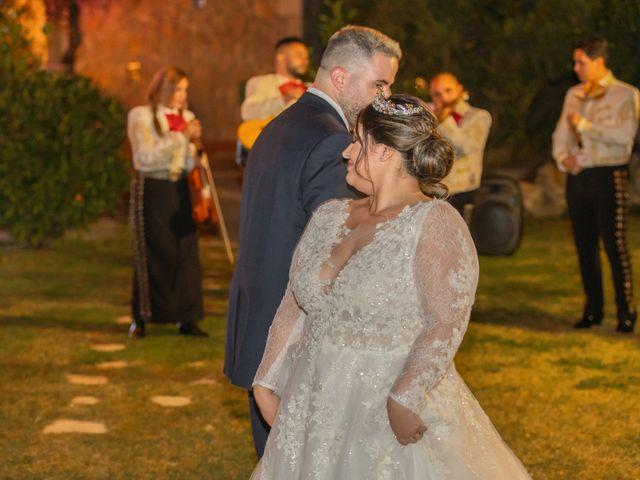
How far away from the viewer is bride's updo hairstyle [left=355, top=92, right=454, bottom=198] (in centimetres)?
382

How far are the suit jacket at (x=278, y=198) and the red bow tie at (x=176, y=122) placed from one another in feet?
16.0

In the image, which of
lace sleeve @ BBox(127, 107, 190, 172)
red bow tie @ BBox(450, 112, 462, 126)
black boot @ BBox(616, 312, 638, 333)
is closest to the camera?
lace sleeve @ BBox(127, 107, 190, 172)

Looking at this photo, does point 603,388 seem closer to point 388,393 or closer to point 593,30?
point 388,393

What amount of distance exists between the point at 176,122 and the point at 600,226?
126 inches

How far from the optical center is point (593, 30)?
63.4 feet

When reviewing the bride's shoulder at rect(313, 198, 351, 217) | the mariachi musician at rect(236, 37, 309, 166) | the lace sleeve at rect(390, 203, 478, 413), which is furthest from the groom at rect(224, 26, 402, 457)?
the mariachi musician at rect(236, 37, 309, 166)

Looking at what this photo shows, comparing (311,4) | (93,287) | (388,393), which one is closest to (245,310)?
(388,393)

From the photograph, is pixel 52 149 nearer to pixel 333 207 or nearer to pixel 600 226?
pixel 600 226

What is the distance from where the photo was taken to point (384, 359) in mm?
3840

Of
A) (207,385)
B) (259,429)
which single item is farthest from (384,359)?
(207,385)

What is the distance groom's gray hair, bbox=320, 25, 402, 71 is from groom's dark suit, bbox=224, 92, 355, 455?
18 centimetres

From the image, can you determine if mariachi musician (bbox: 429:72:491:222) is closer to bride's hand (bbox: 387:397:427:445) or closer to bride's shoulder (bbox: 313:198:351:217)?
bride's shoulder (bbox: 313:198:351:217)

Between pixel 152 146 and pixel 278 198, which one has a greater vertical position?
pixel 278 198

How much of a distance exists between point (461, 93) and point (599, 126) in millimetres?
1389
